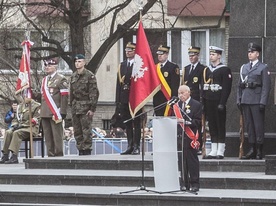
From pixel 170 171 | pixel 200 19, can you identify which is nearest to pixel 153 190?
pixel 170 171

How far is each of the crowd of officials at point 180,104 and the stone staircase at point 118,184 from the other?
595mm

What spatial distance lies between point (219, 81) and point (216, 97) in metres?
0.29

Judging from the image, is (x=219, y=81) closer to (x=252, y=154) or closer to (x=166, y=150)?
(x=252, y=154)

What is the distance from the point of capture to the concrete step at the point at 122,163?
845 inches

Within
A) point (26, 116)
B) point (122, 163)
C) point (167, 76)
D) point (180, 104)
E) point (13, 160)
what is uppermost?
point (167, 76)

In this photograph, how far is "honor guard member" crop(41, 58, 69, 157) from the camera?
25.2 m

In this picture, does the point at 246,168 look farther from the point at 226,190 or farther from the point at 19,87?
the point at 19,87

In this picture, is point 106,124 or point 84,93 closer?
point 84,93

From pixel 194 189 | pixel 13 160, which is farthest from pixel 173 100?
pixel 13 160

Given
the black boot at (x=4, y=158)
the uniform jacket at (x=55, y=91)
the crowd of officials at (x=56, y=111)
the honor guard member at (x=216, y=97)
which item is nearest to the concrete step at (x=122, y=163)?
the honor guard member at (x=216, y=97)

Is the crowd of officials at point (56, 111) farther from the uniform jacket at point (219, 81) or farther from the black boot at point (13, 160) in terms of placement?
the uniform jacket at point (219, 81)

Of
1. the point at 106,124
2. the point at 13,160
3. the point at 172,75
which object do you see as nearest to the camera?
the point at 172,75

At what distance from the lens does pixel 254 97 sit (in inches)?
866

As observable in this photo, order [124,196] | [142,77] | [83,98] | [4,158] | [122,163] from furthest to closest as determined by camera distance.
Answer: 1. [4,158]
2. [83,98]
3. [122,163]
4. [142,77]
5. [124,196]
